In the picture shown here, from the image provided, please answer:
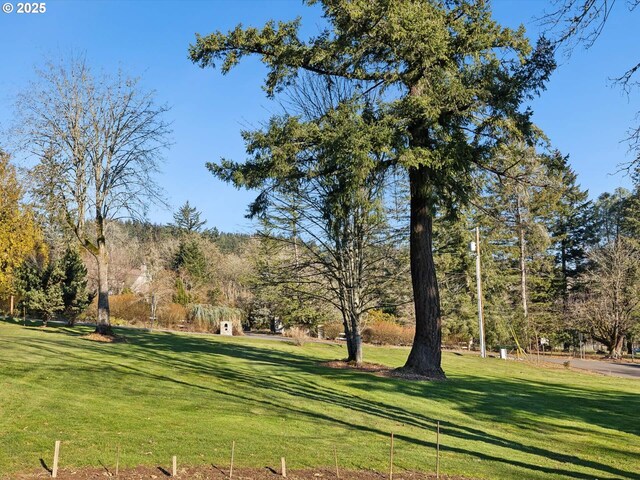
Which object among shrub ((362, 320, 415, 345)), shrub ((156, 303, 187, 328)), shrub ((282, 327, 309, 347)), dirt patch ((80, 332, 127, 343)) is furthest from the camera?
shrub ((362, 320, 415, 345))

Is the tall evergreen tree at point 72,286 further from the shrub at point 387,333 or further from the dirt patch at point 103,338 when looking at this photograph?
the shrub at point 387,333

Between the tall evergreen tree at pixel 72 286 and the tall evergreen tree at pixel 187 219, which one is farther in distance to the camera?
the tall evergreen tree at pixel 187 219

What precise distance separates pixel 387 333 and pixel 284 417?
26.8 metres

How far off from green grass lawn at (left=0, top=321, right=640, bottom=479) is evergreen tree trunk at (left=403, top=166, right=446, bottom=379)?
3.60 ft

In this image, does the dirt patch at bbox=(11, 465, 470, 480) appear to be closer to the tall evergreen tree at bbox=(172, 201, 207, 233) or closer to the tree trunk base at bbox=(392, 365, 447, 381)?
the tree trunk base at bbox=(392, 365, 447, 381)

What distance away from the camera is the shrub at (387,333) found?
35625 millimetres

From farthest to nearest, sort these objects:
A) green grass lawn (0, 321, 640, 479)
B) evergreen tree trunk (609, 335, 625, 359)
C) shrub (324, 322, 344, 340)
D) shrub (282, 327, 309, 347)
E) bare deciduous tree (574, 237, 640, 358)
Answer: evergreen tree trunk (609, 335, 625, 359) → bare deciduous tree (574, 237, 640, 358) → shrub (324, 322, 344, 340) → shrub (282, 327, 309, 347) → green grass lawn (0, 321, 640, 479)

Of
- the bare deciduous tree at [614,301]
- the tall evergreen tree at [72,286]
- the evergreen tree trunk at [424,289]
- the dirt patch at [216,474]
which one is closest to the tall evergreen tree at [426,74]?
the evergreen tree trunk at [424,289]

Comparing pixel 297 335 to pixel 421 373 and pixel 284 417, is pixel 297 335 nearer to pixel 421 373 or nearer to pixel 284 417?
pixel 421 373

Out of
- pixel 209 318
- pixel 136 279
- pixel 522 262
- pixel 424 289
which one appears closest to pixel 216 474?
pixel 424 289

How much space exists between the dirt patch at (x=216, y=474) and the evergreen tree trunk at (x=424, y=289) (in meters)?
8.67

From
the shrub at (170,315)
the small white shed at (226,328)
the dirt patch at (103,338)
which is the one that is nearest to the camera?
the dirt patch at (103,338)

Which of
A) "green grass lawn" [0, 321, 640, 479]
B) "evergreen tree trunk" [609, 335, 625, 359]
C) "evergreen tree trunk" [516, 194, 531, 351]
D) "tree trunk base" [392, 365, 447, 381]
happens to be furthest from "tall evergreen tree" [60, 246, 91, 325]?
"evergreen tree trunk" [609, 335, 625, 359]

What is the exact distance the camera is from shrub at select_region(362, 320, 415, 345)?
3562 centimetres
